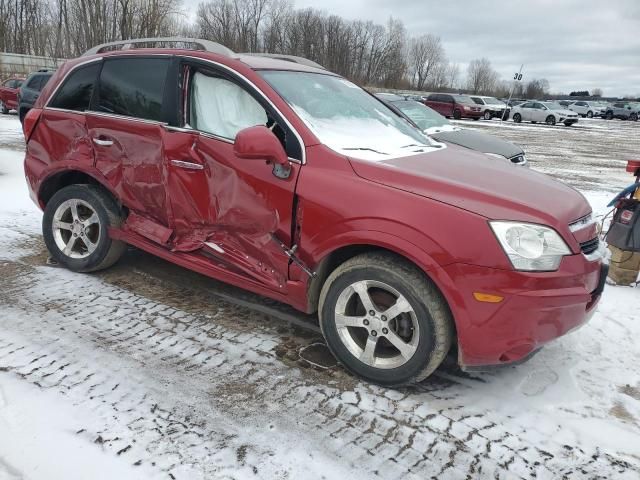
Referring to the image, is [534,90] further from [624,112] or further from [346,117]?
[346,117]

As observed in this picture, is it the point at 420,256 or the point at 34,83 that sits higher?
the point at 34,83

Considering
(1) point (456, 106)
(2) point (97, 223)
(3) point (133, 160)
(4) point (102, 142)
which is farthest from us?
(1) point (456, 106)

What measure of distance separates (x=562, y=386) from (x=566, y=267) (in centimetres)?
90

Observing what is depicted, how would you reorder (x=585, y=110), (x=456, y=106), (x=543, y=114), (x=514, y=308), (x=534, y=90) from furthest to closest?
(x=534, y=90)
(x=585, y=110)
(x=543, y=114)
(x=456, y=106)
(x=514, y=308)

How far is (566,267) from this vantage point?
2.66 m

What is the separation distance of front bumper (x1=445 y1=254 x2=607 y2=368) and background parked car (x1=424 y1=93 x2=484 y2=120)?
3217 centimetres

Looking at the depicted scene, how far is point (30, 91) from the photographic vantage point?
1501 cm

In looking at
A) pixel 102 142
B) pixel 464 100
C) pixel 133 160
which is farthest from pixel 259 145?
pixel 464 100

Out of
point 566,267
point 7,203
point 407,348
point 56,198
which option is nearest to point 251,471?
point 407,348

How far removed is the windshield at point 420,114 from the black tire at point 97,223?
19.5ft

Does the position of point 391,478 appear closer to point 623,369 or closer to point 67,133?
point 623,369

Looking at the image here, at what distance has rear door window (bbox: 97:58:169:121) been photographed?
147 inches

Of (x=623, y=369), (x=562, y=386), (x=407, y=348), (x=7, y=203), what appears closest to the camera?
(x=407, y=348)

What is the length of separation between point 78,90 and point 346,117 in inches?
90.9
